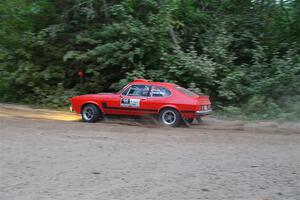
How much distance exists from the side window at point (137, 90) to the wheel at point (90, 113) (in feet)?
3.43

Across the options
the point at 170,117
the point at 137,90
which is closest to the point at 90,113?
the point at 137,90

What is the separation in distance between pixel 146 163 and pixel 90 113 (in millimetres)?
7140

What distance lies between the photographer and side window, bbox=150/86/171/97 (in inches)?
557

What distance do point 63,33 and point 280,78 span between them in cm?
978

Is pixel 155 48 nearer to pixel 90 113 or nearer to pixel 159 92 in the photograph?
pixel 159 92

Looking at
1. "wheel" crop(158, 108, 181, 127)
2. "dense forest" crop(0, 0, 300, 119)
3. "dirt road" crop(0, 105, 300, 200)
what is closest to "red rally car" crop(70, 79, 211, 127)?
"wheel" crop(158, 108, 181, 127)

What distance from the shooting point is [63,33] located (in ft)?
69.3

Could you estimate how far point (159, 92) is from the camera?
14258mm

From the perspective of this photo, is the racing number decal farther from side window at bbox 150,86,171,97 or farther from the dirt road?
the dirt road

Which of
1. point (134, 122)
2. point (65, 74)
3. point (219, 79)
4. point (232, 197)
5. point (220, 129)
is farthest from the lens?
point (65, 74)

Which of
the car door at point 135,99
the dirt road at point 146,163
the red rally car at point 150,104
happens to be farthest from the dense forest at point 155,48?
the dirt road at point 146,163

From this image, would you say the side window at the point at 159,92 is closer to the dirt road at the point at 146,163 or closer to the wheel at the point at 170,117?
the wheel at the point at 170,117

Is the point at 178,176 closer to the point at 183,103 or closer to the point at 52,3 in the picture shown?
the point at 183,103

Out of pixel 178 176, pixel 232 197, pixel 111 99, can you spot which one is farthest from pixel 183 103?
pixel 232 197
